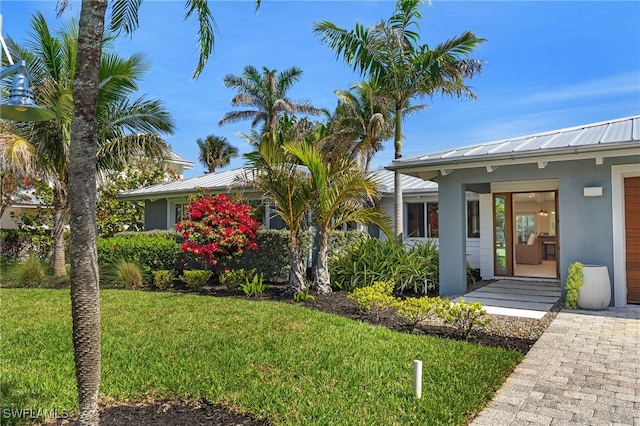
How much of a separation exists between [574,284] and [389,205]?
9.48 metres

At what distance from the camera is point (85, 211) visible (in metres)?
2.79

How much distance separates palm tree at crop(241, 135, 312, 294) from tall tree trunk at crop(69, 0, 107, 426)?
21.7 feet

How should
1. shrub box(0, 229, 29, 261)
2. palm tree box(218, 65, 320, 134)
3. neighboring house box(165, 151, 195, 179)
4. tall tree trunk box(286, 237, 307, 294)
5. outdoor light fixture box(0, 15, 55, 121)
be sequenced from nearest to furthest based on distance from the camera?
outdoor light fixture box(0, 15, 55, 121)
tall tree trunk box(286, 237, 307, 294)
shrub box(0, 229, 29, 261)
palm tree box(218, 65, 320, 134)
neighboring house box(165, 151, 195, 179)

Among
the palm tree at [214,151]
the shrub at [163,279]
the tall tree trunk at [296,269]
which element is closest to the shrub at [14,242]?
the shrub at [163,279]

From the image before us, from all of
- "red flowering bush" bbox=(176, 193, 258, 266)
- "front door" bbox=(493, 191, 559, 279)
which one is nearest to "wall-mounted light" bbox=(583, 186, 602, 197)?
"front door" bbox=(493, 191, 559, 279)

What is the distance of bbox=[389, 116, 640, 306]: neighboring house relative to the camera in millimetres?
8109

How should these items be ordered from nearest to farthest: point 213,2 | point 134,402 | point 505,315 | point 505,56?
point 134,402, point 213,2, point 505,315, point 505,56

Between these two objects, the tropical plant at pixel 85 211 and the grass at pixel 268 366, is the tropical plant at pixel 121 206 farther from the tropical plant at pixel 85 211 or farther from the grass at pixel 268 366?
the tropical plant at pixel 85 211

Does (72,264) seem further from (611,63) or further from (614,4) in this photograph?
(611,63)

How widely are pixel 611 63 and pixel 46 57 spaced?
1743cm

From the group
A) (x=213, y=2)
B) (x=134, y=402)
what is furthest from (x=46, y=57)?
(x=134, y=402)

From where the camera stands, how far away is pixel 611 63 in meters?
12.9

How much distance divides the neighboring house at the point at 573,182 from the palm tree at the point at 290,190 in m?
2.46

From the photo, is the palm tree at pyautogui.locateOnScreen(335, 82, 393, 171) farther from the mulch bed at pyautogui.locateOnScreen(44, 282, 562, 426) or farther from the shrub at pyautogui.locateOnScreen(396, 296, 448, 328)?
the shrub at pyautogui.locateOnScreen(396, 296, 448, 328)
